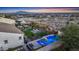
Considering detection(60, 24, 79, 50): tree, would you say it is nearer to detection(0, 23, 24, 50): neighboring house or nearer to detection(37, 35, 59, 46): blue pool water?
detection(37, 35, 59, 46): blue pool water

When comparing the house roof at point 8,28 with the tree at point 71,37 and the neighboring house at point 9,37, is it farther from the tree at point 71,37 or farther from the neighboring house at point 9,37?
the tree at point 71,37

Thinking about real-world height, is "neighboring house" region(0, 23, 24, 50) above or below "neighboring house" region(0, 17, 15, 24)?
below

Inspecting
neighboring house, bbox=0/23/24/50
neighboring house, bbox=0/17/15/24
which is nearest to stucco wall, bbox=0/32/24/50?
neighboring house, bbox=0/23/24/50

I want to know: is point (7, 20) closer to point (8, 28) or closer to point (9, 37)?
point (8, 28)

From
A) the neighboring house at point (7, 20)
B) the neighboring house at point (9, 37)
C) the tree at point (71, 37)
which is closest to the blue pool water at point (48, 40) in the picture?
the tree at point (71, 37)

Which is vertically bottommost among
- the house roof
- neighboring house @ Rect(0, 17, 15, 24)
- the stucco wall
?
the stucco wall

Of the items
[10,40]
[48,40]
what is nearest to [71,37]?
[48,40]
